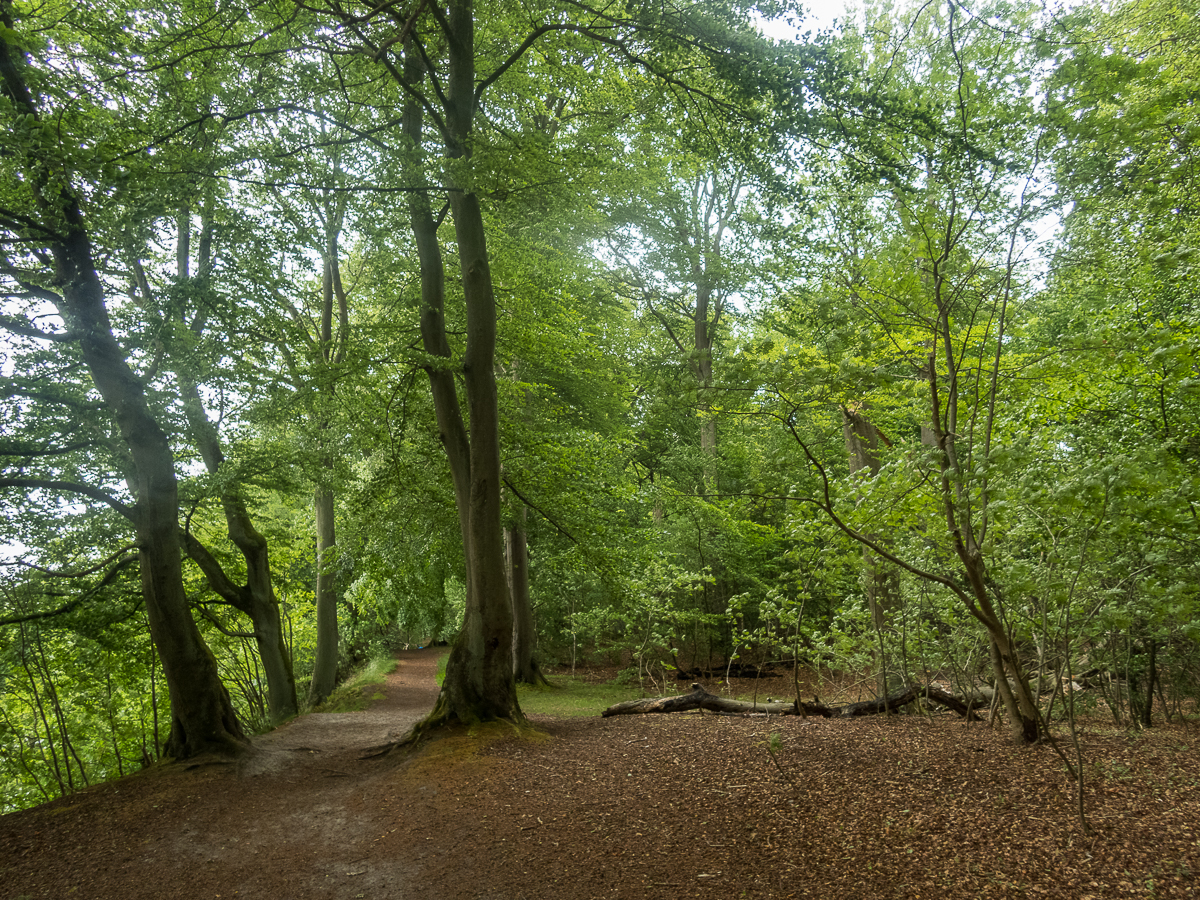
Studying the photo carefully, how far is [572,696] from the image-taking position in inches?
492

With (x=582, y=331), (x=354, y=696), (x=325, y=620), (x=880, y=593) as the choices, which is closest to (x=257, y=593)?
(x=325, y=620)

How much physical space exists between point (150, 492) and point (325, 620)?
6.18m

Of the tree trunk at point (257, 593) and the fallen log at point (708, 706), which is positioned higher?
the tree trunk at point (257, 593)

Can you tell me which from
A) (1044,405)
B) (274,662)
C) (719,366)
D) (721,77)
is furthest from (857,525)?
(274,662)

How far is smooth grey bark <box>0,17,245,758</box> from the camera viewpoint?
6.61 m

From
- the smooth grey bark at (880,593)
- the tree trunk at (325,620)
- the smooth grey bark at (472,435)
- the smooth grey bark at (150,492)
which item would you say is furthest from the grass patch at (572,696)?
the smooth grey bark at (880,593)

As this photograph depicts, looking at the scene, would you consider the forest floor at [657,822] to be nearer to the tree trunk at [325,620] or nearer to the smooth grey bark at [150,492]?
the smooth grey bark at [150,492]

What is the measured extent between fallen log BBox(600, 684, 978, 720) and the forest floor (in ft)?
1.32

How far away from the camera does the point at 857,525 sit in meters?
5.07

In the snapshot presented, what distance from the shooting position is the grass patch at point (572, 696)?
35.4 ft

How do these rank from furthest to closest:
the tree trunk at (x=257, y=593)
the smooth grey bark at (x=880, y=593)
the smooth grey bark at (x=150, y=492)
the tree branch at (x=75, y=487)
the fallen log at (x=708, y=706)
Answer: the tree trunk at (x=257, y=593) → the fallen log at (x=708, y=706) → the smooth grey bark at (x=150, y=492) → the tree branch at (x=75, y=487) → the smooth grey bark at (x=880, y=593)

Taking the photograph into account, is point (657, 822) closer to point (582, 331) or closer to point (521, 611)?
point (521, 611)

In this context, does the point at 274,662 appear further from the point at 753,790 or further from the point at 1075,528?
the point at 1075,528

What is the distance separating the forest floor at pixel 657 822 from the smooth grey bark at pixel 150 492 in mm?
511
